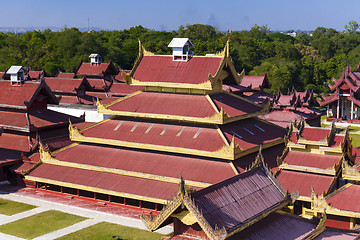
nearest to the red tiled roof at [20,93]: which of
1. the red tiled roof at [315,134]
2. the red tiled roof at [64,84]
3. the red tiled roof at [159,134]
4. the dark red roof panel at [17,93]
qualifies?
the dark red roof panel at [17,93]

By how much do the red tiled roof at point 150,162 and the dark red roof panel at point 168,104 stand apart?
277 cm

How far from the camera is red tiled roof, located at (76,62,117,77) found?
235 ft

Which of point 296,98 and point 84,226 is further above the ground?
point 296,98

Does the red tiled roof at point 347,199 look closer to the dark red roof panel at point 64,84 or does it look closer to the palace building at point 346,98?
the palace building at point 346,98

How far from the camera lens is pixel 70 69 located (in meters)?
99.4

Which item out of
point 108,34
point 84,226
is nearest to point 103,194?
point 84,226

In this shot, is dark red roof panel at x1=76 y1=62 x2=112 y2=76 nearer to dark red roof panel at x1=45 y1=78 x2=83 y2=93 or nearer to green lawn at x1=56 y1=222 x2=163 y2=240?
dark red roof panel at x1=45 y1=78 x2=83 y2=93

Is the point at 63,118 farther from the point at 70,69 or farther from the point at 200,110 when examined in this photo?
the point at 70,69

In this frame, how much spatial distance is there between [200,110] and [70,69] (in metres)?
72.9

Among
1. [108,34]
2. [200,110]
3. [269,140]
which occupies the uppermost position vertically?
[108,34]

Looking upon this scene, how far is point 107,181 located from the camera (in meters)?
30.8

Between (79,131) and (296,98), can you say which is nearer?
(79,131)

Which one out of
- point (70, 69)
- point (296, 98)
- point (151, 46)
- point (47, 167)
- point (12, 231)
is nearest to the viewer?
point (12, 231)

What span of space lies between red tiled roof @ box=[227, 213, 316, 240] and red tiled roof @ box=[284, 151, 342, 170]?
1121 centimetres
